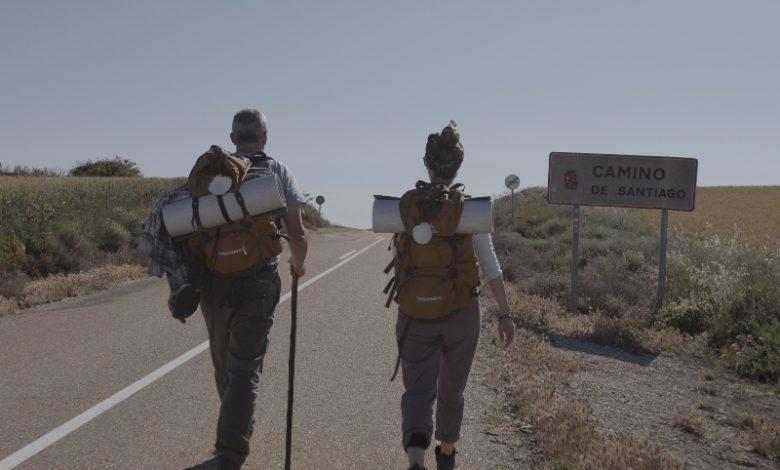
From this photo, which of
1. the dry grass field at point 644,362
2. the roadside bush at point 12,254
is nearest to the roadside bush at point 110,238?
the roadside bush at point 12,254

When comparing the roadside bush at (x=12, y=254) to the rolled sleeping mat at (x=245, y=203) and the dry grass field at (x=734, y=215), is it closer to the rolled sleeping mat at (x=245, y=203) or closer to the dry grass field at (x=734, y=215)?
the rolled sleeping mat at (x=245, y=203)

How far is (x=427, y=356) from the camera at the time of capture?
13.3ft

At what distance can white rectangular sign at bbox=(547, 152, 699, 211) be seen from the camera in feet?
39.5

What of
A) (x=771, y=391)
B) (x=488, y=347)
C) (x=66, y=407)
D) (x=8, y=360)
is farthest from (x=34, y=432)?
(x=771, y=391)

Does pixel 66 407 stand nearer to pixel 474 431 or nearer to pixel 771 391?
pixel 474 431

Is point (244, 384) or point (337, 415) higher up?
point (244, 384)

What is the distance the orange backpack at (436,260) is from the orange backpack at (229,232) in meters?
0.83

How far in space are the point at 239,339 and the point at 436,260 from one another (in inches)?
50.5

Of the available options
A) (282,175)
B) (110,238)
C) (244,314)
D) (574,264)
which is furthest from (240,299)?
(110,238)

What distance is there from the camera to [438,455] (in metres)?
4.39

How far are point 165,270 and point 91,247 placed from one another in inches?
571

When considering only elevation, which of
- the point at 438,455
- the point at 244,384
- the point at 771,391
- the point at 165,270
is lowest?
the point at 771,391

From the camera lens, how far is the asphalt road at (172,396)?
4887 mm

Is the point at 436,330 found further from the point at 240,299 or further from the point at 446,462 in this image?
the point at 240,299
